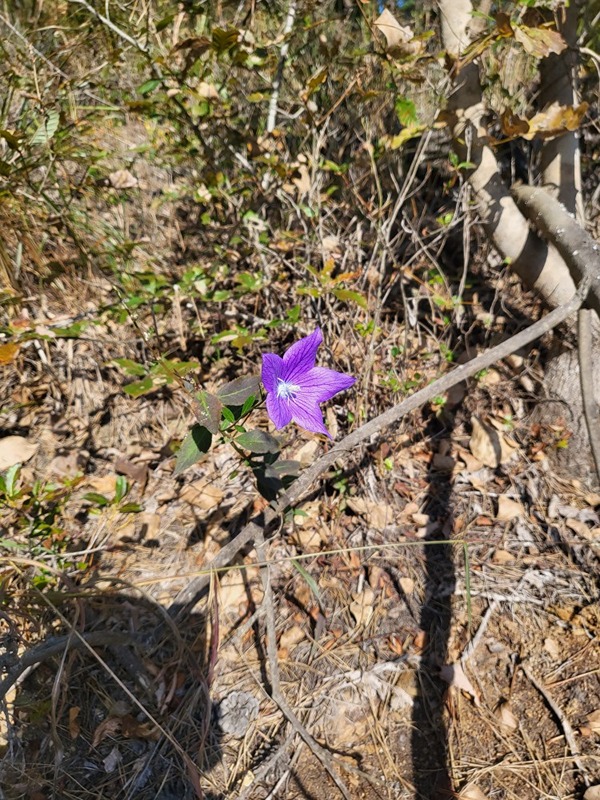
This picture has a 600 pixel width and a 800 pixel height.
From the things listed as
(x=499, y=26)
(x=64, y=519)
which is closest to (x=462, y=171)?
(x=499, y=26)

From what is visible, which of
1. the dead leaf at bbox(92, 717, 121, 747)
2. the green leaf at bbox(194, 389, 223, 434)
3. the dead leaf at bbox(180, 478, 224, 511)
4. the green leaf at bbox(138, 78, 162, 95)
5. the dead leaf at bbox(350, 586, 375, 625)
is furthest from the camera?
the dead leaf at bbox(180, 478, 224, 511)

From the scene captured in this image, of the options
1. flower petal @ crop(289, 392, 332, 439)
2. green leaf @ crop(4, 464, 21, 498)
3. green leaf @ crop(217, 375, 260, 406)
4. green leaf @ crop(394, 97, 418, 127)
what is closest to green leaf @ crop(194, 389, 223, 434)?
green leaf @ crop(217, 375, 260, 406)

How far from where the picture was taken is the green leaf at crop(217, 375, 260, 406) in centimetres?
112

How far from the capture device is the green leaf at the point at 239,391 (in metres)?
1.12

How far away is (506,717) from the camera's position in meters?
1.40

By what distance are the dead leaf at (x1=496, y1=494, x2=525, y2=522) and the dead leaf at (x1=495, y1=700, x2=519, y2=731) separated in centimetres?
60

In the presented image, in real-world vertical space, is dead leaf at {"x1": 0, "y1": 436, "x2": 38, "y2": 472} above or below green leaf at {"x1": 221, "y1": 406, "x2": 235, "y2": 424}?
below

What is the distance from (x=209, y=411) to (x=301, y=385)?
264 millimetres

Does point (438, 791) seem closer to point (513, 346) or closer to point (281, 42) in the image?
point (513, 346)

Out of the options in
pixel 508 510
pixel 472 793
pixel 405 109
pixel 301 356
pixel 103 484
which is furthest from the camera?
pixel 103 484

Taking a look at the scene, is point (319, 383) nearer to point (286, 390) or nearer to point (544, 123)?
point (286, 390)

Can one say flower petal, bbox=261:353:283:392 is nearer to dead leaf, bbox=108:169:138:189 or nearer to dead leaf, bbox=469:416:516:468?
dead leaf, bbox=469:416:516:468

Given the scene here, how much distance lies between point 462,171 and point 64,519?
6.62ft

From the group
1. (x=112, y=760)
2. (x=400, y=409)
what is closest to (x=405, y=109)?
(x=400, y=409)
